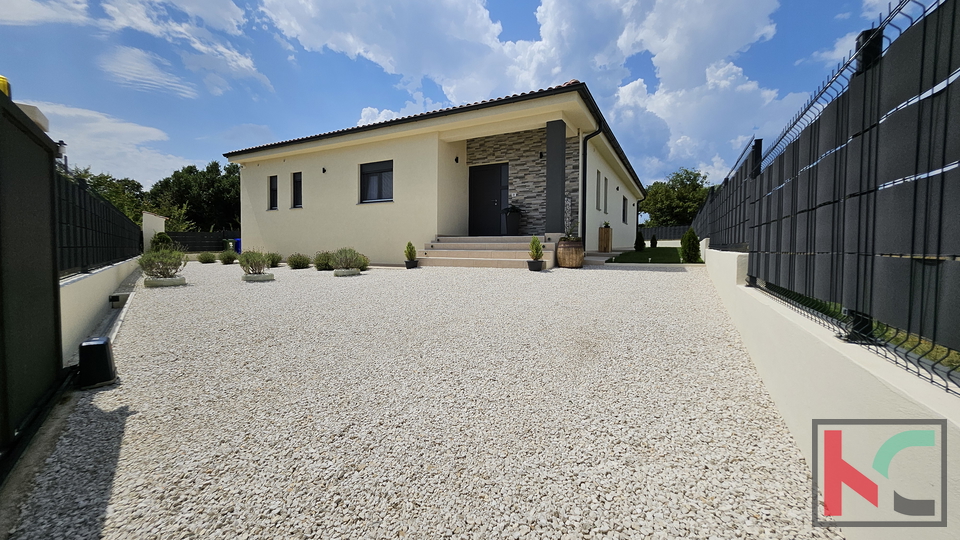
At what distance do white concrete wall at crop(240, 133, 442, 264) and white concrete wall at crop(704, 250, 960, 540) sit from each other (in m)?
8.77

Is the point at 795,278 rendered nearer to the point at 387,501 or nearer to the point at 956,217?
the point at 956,217

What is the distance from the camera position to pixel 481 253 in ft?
30.3

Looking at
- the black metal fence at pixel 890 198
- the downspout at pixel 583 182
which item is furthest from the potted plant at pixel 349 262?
the black metal fence at pixel 890 198

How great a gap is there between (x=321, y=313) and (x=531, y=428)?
333cm

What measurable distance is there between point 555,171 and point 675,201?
35164mm

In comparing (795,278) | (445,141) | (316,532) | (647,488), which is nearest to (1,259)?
(316,532)

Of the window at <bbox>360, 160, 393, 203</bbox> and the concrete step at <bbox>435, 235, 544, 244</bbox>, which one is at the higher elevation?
the window at <bbox>360, 160, 393, 203</bbox>

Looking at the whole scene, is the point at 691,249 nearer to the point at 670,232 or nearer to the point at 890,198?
the point at 890,198

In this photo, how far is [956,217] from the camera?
1.35 meters

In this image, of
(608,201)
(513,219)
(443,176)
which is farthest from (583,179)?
(608,201)

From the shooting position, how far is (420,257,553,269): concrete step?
853 cm

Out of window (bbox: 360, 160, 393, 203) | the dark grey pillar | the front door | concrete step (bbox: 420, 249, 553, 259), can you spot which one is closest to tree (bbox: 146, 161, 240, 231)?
window (bbox: 360, 160, 393, 203)

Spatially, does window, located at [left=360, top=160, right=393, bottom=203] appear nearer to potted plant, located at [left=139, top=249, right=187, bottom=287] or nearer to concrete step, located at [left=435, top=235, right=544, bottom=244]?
concrete step, located at [left=435, top=235, right=544, bottom=244]

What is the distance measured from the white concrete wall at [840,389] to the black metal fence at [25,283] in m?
3.36
